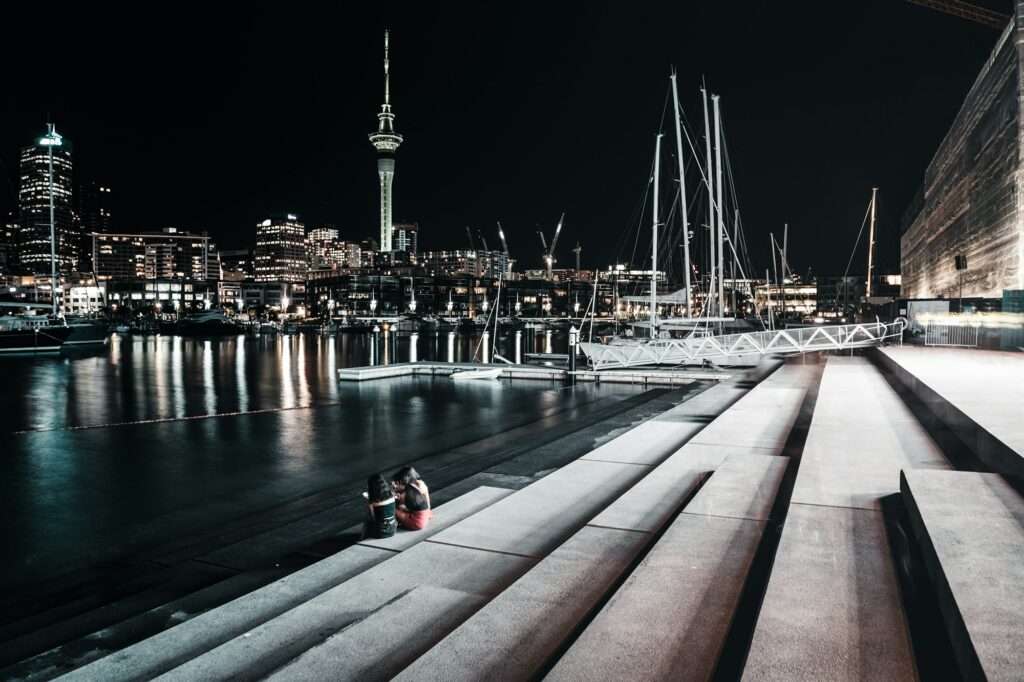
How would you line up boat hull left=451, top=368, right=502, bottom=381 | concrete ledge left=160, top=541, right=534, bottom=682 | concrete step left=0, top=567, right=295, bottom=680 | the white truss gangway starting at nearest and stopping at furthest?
concrete ledge left=160, top=541, right=534, bottom=682, concrete step left=0, top=567, right=295, bottom=680, the white truss gangway, boat hull left=451, top=368, right=502, bottom=381

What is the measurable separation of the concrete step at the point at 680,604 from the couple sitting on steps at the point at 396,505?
8.84 ft

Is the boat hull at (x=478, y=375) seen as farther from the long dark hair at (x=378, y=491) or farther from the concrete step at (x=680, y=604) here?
the concrete step at (x=680, y=604)

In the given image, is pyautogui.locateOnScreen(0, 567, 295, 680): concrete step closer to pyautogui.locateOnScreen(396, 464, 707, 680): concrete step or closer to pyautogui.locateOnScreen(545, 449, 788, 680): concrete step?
pyautogui.locateOnScreen(396, 464, 707, 680): concrete step

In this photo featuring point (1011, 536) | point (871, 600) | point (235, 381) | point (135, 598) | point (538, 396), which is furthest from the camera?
point (235, 381)

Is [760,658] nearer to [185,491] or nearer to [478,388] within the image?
[185,491]

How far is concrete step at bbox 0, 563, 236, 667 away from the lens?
18.4ft

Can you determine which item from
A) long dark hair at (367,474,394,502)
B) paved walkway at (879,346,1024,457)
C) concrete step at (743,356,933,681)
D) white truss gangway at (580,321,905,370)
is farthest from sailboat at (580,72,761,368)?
long dark hair at (367,474,394,502)

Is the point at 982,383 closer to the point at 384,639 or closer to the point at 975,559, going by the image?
the point at 975,559

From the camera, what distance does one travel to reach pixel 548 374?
2852 centimetres

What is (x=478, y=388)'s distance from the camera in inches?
1033

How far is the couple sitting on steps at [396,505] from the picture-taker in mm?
6945

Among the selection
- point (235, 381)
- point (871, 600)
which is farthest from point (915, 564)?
point (235, 381)

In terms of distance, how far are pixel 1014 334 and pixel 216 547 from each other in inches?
965

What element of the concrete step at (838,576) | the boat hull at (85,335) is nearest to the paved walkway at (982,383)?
the concrete step at (838,576)
